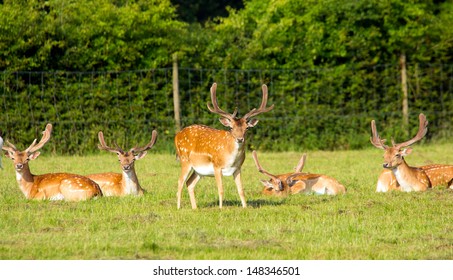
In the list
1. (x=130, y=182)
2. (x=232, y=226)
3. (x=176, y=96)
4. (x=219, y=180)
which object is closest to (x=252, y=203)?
(x=219, y=180)

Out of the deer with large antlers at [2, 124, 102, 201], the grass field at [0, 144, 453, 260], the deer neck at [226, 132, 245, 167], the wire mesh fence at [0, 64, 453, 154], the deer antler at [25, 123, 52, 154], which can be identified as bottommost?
the grass field at [0, 144, 453, 260]

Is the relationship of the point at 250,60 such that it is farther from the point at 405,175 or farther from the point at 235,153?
the point at 235,153

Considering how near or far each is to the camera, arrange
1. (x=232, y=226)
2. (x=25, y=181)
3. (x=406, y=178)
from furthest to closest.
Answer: (x=406, y=178)
(x=25, y=181)
(x=232, y=226)

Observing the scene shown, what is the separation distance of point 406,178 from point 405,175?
40 millimetres

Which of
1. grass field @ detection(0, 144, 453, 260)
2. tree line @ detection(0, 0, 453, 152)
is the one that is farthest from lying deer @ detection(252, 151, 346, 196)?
tree line @ detection(0, 0, 453, 152)

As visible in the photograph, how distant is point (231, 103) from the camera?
60.8 ft

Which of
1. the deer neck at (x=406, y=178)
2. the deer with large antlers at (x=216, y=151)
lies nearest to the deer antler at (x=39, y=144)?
the deer with large antlers at (x=216, y=151)

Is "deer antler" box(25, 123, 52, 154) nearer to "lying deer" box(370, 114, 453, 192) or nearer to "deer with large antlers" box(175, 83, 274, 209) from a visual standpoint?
"deer with large antlers" box(175, 83, 274, 209)

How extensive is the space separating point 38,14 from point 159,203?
305 inches

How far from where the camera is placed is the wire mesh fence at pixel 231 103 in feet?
57.2

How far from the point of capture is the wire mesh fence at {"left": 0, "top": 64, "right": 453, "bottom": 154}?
1744cm

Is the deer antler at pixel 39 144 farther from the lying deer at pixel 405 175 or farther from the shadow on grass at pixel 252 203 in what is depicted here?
the lying deer at pixel 405 175

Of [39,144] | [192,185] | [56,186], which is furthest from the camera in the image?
[39,144]

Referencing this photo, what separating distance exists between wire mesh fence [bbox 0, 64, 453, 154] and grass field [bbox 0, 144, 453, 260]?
4404 mm
